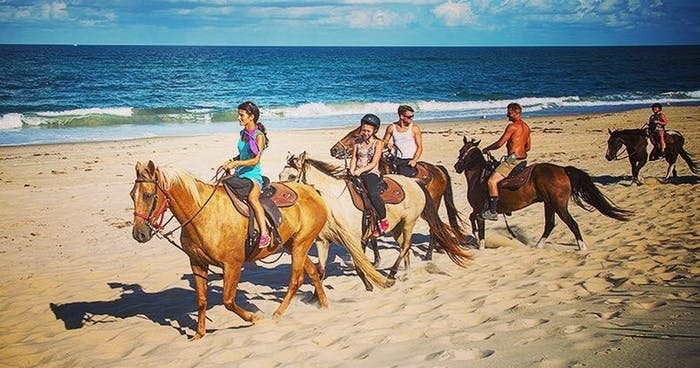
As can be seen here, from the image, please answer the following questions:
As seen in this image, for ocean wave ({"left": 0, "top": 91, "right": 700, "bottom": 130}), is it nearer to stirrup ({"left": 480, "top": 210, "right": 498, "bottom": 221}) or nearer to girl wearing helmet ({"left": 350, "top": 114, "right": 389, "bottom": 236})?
stirrup ({"left": 480, "top": 210, "right": 498, "bottom": 221})

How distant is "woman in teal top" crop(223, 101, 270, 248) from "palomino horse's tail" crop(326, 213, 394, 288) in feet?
4.42

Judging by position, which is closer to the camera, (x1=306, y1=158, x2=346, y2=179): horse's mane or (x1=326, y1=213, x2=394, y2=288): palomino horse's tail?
(x1=326, y1=213, x2=394, y2=288): palomino horse's tail

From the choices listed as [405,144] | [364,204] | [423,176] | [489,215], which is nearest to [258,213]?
[364,204]

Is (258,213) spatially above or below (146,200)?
below

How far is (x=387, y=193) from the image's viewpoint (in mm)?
8383

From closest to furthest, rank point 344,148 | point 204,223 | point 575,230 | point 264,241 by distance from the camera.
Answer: point 204,223 < point 264,241 < point 344,148 < point 575,230

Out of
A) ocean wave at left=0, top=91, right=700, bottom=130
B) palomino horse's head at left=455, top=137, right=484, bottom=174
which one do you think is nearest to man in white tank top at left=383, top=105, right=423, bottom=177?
palomino horse's head at left=455, top=137, right=484, bottom=174

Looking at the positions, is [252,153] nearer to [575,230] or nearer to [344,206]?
[344,206]

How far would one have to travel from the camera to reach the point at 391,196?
8.40 m

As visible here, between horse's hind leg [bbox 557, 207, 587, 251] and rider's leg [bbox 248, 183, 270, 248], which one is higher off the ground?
rider's leg [bbox 248, 183, 270, 248]

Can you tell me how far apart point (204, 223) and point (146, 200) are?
71 cm

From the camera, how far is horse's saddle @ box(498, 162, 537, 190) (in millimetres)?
9602

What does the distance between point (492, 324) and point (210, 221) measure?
3239mm

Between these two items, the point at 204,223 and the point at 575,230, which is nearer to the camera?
the point at 204,223
